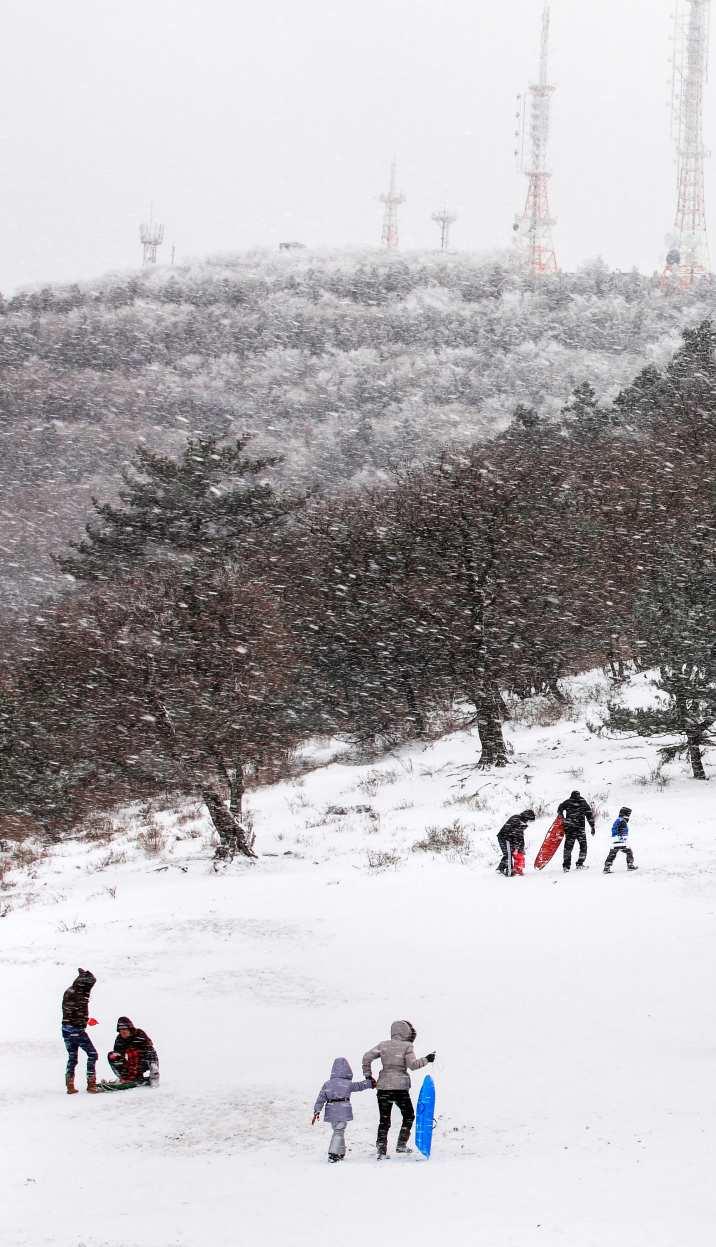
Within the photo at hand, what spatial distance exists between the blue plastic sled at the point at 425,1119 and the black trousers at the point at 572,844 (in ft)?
29.4

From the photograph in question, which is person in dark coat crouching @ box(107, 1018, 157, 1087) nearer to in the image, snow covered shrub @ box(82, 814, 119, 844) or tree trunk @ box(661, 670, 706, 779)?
tree trunk @ box(661, 670, 706, 779)

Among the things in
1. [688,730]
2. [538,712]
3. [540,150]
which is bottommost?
[538,712]

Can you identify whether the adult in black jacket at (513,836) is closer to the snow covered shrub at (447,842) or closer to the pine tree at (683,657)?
the snow covered shrub at (447,842)

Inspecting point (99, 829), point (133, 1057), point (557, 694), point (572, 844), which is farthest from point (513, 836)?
point (99, 829)

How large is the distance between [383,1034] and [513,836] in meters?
5.82

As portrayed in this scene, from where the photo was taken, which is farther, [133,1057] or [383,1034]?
[383,1034]

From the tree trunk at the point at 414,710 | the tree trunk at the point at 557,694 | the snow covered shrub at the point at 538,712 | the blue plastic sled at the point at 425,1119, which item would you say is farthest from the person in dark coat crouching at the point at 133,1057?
the tree trunk at the point at 414,710

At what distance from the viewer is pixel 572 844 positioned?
17578 millimetres

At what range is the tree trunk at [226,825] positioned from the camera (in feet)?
71.4

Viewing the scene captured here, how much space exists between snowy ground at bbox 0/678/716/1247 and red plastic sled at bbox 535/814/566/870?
0.32m

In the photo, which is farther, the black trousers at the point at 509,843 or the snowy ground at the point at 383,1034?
the black trousers at the point at 509,843

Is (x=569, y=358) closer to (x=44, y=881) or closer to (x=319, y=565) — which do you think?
(x=319, y=565)

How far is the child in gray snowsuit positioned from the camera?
911 cm

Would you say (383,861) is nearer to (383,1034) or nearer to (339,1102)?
(383,1034)
